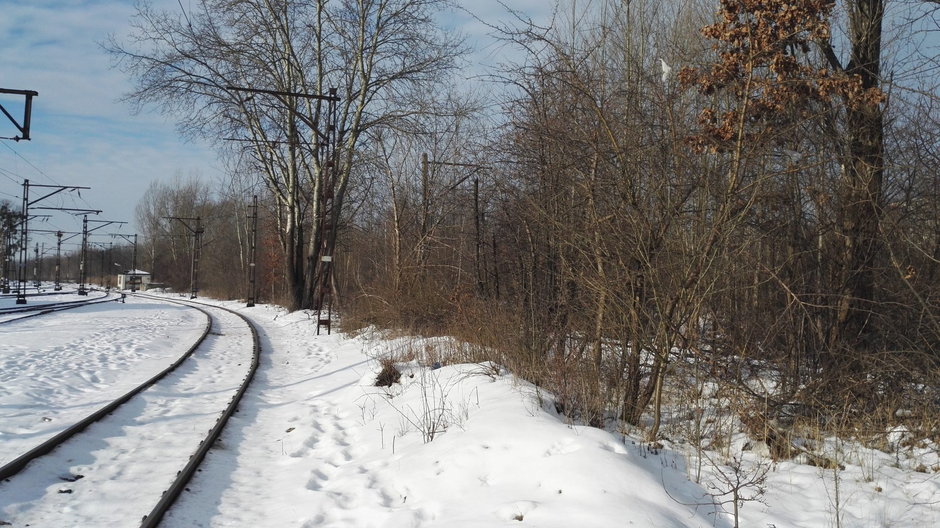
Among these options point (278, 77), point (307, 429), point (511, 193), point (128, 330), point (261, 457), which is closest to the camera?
point (261, 457)

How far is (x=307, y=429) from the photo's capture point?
342 inches

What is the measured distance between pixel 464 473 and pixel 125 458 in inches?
138

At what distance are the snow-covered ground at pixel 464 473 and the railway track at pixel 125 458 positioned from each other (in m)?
0.08

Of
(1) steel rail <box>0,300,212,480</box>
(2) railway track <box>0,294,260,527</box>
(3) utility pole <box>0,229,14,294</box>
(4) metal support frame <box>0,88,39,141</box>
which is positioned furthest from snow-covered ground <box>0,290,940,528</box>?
(3) utility pole <box>0,229,14,294</box>

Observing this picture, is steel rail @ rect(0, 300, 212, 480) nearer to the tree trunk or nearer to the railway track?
the railway track

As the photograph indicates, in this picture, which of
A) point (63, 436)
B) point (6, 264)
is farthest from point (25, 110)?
point (6, 264)

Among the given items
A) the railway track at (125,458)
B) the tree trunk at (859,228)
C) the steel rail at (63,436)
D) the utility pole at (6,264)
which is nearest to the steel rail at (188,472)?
the railway track at (125,458)

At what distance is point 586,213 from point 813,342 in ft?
10.6

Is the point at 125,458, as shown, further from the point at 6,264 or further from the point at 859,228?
the point at 6,264

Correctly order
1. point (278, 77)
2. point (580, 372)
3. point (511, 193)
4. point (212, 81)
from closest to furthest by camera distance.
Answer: point (580, 372) < point (511, 193) < point (212, 81) < point (278, 77)

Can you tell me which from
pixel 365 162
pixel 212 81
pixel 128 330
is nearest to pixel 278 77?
pixel 212 81

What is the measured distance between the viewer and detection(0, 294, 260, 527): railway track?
5320 mm

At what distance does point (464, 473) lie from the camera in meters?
5.94

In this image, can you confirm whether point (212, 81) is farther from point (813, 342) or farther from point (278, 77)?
→ point (813, 342)
